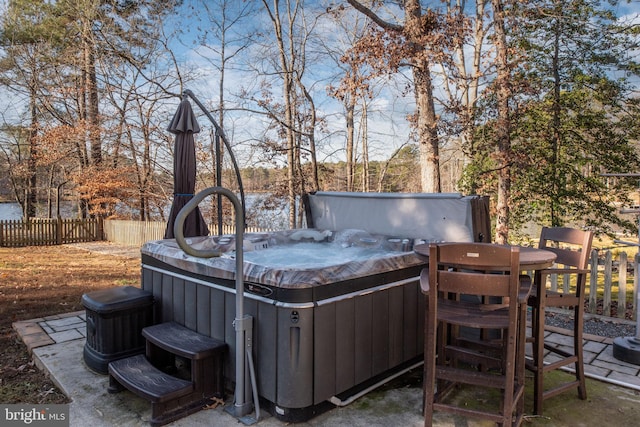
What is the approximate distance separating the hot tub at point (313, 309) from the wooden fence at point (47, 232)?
32.1ft

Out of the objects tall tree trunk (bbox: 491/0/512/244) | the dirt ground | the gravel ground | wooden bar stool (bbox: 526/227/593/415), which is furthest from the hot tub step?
tall tree trunk (bbox: 491/0/512/244)

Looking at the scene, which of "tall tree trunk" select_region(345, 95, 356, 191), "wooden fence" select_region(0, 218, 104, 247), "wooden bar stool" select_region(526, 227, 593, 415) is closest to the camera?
"wooden bar stool" select_region(526, 227, 593, 415)

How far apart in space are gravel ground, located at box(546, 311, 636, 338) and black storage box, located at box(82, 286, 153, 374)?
12.1 feet

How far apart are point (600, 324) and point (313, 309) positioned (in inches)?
129

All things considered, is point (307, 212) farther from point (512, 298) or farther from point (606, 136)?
point (606, 136)

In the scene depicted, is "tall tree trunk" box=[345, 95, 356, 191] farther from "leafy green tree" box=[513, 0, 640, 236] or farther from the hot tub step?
the hot tub step

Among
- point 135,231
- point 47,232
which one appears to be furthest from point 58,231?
point 135,231

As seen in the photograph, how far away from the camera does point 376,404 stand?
92.4 inches

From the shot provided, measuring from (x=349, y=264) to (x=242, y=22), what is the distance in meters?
10.4

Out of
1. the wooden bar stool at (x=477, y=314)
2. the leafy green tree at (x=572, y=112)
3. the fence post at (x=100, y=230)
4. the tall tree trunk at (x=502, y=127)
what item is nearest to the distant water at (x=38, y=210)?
the fence post at (x=100, y=230)

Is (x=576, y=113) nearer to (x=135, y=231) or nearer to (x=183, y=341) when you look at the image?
(x=183, y=341)

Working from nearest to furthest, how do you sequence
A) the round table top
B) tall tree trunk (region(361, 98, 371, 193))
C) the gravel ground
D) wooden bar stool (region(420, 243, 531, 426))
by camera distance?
wooden bar stool (region(420, 243, 531, 426)) → the round table top → the gravel ground → tall tree trunk (region(361, 98, 371, 193))

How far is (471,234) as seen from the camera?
10.7ft

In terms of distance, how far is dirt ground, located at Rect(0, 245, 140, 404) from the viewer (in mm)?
2602
